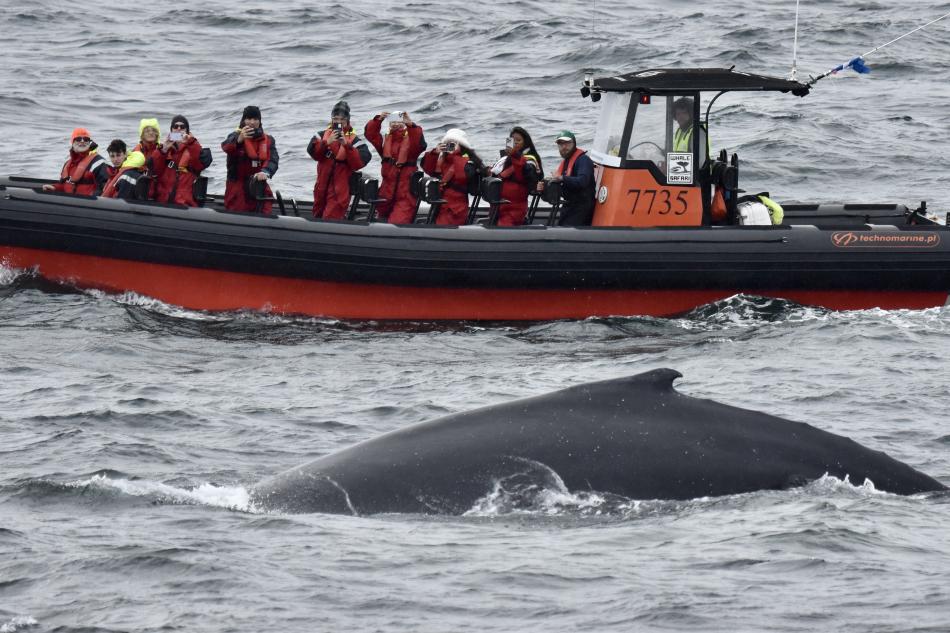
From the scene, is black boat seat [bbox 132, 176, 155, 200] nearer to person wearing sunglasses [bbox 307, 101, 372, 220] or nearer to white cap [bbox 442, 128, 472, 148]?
person wearing sunglasses [bbox 307, 101, 372, 220]

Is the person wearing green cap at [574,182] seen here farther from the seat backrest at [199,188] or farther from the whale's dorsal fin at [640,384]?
the whale's dorsal fin at [640,384]

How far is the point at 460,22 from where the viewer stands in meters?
38.9

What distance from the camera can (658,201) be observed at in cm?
1639

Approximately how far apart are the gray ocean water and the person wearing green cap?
131 centimetres

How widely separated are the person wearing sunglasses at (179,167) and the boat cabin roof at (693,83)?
4.16 metres

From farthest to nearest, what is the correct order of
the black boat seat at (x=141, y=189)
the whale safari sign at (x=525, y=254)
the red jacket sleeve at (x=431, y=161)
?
the red jacket sleeve at (x=431, y=161), the black boat seat at (x=141, y=189), the whale safari sign at (x=525, y=254)

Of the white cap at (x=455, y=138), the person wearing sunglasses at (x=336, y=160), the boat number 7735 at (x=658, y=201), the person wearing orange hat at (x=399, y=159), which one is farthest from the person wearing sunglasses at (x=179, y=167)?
the boat number 7735 at (x=658, y=201)

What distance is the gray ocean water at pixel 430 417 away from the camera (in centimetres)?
788

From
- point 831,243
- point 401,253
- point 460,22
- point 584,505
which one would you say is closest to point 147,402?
point 401,253

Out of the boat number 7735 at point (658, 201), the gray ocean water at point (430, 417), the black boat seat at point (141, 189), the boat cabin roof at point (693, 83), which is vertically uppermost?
the boat cabin roof at point (693, 83)

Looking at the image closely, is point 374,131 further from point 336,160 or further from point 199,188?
point 199,188

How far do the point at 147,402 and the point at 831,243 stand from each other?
23.3 ft

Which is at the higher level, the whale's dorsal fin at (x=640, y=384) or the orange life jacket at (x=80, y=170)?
the orange life jacket at (x=80, y=170)

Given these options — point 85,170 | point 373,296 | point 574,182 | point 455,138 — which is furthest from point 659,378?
point 85,170
